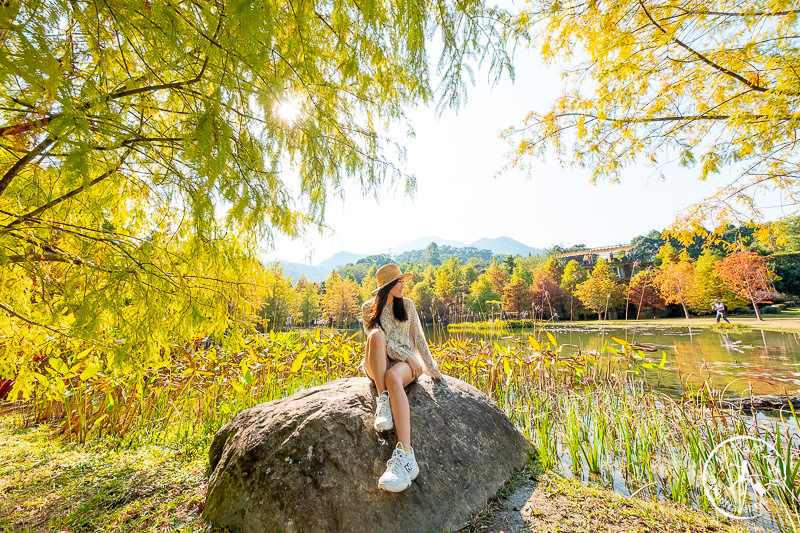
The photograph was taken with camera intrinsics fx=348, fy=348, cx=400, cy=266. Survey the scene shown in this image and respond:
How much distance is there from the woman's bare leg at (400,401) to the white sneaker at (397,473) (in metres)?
0.05

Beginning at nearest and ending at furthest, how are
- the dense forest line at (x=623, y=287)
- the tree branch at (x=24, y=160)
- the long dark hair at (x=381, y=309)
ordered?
the tree branch at (x=24, y=160)
the long dark hair at (x=381, y=309)
the dense forest line at (x=623, y=287)

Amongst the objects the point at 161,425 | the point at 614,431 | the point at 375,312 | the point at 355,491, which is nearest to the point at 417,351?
the point at 375,312

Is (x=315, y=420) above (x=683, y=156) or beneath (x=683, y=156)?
beneath

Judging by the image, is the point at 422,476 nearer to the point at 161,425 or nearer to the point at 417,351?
the point at 417,351

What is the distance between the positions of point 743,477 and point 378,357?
2.29m

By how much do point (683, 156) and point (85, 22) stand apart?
5183 mm

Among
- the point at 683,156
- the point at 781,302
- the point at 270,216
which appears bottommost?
the point at 781,302

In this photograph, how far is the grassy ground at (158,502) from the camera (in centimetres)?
189

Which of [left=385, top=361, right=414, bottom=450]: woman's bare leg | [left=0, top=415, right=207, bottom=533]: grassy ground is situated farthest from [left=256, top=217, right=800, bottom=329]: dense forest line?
[left=385, top=361, right=414, bottom=450]: woman's bare leg

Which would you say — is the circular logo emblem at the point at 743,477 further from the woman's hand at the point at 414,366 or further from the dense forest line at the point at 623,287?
the dense forest line at the point at 623,287

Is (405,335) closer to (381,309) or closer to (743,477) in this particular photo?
(381,309)

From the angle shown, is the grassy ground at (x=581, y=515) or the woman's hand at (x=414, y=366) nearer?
the grassy ground at (x=581, y=515)

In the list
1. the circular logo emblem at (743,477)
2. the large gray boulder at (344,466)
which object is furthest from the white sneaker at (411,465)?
the circular logo emblem at (743,477)

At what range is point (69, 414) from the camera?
320 centimetres
